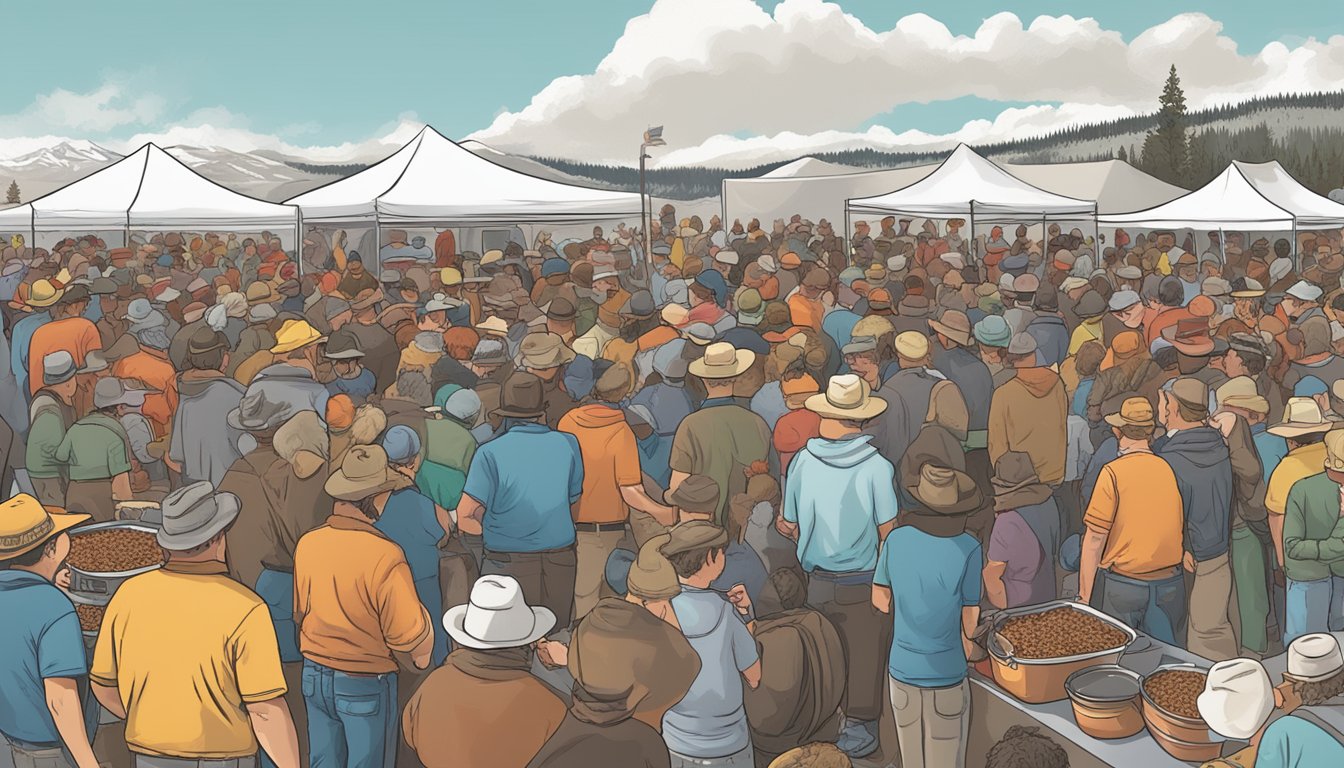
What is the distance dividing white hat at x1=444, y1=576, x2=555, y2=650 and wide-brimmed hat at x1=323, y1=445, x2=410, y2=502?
2.55 ft

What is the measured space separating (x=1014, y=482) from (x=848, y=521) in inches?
31.1

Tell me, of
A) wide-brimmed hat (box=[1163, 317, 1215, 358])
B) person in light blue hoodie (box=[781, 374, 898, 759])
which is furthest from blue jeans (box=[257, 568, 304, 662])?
wide-brimmed hat (box=[1163, 317, 1215, 358])

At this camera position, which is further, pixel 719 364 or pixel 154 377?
pixel 154 377

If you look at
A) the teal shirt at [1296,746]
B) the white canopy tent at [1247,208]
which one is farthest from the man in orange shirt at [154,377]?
the white canopy tent at [1247,208]

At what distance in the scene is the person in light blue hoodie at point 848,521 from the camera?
3.94 metres

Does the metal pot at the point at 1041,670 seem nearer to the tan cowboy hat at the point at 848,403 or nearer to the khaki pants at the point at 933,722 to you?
the khaki pants at the point at 933,722

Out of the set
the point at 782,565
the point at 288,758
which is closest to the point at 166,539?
Answer: the point at 288,758

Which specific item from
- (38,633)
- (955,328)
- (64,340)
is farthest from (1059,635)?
(64,340)

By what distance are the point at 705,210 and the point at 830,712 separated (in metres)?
51.1

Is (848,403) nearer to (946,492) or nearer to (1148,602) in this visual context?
(946,492)

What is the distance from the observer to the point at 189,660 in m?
2.73

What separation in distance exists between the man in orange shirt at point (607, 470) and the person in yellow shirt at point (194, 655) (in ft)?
6.35

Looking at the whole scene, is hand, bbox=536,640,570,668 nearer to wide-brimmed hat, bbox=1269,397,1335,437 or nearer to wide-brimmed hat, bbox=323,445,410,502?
wide-brimmed hat, bbox=323,445,410,502

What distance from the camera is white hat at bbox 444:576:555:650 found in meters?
2.60
